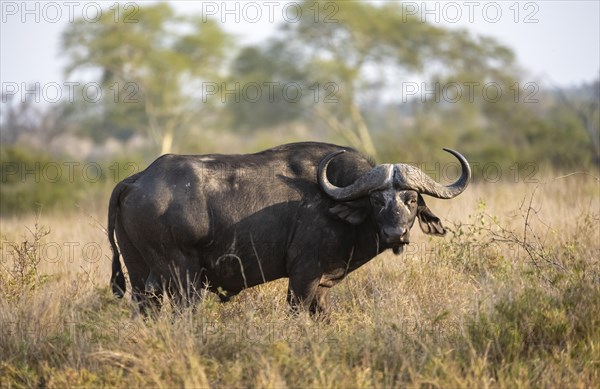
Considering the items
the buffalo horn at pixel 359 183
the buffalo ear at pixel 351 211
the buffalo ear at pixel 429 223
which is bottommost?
the buffalo ear at pixel 429 223

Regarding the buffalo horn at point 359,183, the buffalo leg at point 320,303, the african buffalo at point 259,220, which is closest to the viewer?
the african buffalo at point 259,220

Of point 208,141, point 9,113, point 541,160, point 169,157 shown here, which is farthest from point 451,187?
point 9,113

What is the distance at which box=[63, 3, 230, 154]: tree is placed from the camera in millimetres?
31078

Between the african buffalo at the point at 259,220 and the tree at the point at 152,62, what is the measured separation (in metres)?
25.6

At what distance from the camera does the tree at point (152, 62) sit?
3108 cm

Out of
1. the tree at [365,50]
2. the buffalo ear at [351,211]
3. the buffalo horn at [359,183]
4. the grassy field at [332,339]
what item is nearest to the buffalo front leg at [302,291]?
the grassy field at [332,339]

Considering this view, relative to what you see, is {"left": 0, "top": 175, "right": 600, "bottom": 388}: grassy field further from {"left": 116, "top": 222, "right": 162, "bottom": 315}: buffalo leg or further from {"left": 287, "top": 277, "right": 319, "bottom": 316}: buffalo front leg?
{"left": 116, "top": 222, "right": 162, "bottom": 315}: buffalo leg

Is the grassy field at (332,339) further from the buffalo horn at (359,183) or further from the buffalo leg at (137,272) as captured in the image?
the buffalo horn at (359,183)

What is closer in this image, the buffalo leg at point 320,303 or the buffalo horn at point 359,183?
the buffalo horn at point 359,183

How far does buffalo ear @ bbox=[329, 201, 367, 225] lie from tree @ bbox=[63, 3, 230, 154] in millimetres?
26000

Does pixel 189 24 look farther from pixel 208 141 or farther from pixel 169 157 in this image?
pixel 169 157

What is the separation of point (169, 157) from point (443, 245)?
2.99 metres

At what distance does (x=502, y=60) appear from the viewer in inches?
1222

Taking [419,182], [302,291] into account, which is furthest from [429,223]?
[302,291]
